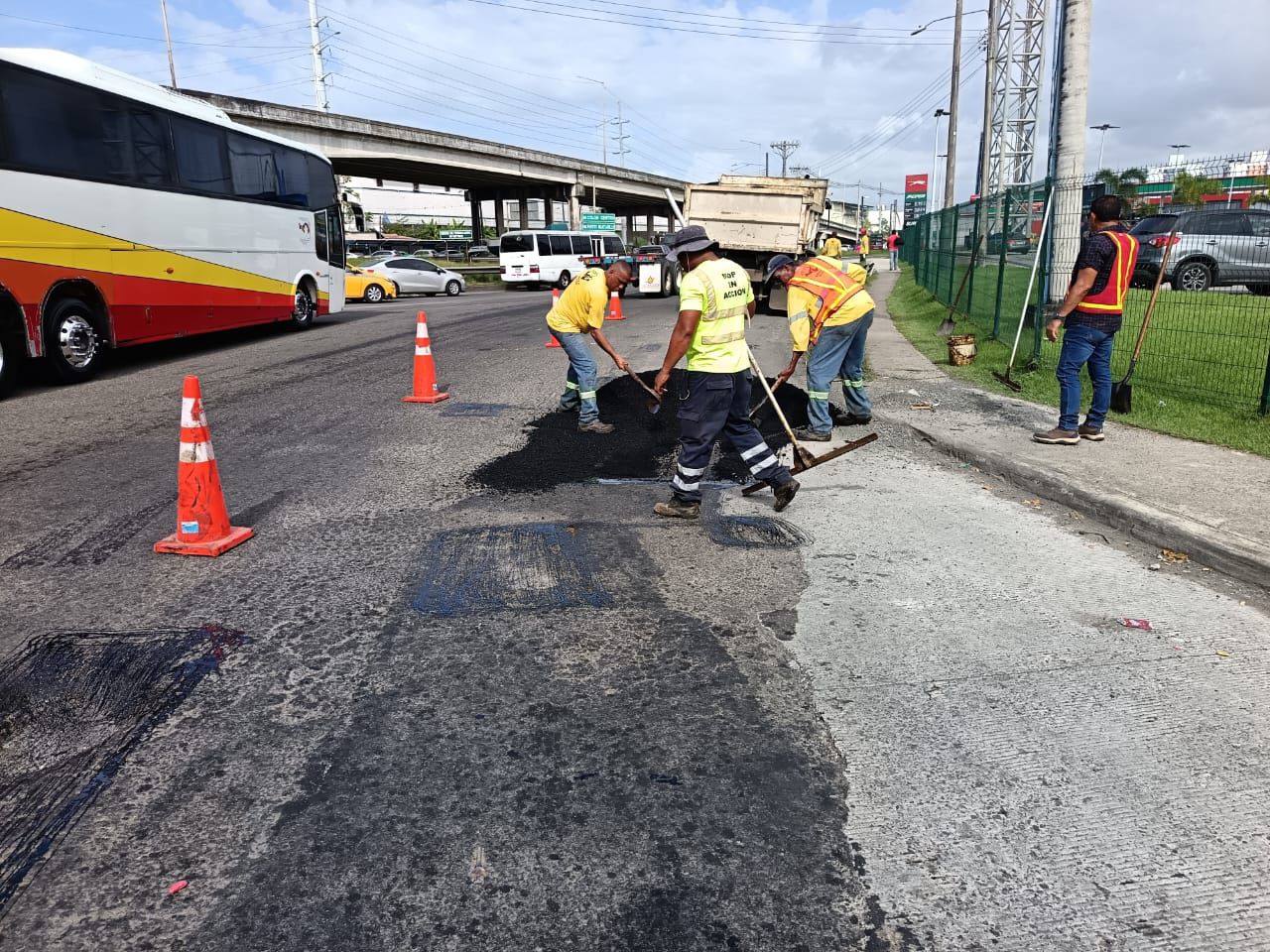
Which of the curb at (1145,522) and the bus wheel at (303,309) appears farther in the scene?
the bus wheel at (303,309)

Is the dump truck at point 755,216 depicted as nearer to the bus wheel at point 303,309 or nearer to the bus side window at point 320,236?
the bus side window at point 320,236

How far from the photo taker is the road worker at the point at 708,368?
16.6 feet

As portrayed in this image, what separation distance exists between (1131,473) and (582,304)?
4.30 metres

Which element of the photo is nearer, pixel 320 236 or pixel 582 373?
pixel 582 373

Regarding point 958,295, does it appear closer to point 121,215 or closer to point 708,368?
point 708,368

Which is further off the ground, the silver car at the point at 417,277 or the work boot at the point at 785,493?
the silver car at the point at 417,277

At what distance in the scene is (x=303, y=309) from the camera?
16.0 m

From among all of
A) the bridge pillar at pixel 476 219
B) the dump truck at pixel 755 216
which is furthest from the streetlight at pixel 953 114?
the bridge pillar at pixel 476 219

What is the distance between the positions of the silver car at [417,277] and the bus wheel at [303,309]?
10985 millimetres

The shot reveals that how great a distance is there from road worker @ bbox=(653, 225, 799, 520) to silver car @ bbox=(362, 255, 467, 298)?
77.9 ft

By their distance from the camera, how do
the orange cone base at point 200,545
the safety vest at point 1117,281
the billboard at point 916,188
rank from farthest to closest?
the billboard at point 916,188
the safety vest at point 1117,281
the orange cone base at point 200,545

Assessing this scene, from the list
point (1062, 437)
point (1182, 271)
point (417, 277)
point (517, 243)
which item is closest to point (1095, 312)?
point (1062, 437)

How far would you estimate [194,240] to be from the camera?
12.2 m

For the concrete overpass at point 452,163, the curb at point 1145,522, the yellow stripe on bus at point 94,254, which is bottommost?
the curb at point 1145,522
